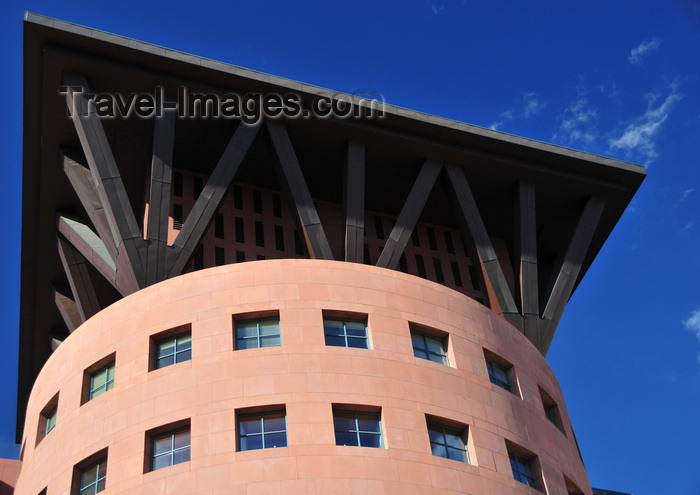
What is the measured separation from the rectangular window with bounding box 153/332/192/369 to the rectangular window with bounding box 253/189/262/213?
16499 millimetres

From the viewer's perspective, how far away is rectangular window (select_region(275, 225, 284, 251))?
51562 millimetres

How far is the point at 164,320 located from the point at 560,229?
95.2ft

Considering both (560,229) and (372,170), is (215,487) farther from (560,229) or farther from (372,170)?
(560,229)

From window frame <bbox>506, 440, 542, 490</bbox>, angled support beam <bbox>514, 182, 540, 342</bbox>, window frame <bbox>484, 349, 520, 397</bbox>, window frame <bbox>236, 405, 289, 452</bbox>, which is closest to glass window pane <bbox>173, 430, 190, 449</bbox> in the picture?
window frame <bbox>236, 405, 289, 452</bbox>

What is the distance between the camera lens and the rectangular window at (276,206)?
175ft

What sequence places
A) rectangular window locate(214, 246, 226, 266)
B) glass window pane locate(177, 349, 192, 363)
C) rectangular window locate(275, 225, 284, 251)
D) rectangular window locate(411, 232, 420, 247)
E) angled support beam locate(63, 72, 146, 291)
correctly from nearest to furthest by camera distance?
glass window pane locate(177, 349, 192, 363), angled support beam locate(63, 72, 146, 291), rectangular window locate(214, 246, 226, 266), rectangular window locate(275, 225, 284, 251), rectangular window locate(411, 232, 420, 247)

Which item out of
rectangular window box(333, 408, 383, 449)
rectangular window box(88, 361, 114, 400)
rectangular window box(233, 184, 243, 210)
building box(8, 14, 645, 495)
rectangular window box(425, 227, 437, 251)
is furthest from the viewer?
rectangular window box(425, 227, 437, 251)

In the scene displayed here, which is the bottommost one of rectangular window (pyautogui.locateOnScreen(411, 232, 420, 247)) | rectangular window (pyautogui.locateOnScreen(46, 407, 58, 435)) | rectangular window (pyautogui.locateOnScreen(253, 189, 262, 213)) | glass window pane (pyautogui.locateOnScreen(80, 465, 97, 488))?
glass window pane (pyautogui.locateOnScreen(80, 465, 97, 488))

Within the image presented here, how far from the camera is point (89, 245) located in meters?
47.9

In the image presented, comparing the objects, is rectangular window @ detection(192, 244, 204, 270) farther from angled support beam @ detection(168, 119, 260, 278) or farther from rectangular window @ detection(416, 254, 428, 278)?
rectangular window @ detection(416, 254, 428, 278)

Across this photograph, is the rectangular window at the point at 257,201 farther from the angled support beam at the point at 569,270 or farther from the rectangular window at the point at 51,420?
the rectangular window at the point at 51,420

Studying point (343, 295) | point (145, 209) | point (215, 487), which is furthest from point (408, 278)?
point (145, 209)

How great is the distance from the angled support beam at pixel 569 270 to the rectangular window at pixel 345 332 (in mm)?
14267

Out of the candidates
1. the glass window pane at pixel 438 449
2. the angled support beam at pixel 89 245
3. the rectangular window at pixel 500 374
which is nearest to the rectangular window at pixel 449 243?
the rectangular window at pixel 500 374
